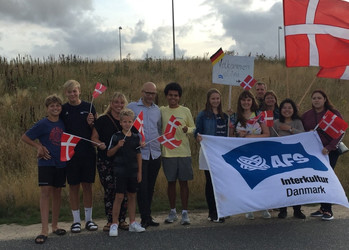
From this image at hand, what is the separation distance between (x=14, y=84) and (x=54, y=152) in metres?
9.36

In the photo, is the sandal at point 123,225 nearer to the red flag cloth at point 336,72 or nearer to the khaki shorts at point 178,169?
the khaki shorts at point 178,169

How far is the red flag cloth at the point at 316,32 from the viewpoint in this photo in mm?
6738

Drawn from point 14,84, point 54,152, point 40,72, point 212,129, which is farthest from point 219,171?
point 40,72

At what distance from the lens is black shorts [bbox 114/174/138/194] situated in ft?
15.8

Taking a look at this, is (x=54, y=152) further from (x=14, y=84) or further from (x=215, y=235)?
(x=14, y=84)

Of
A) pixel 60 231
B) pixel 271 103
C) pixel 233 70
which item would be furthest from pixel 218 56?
pixel 60 231

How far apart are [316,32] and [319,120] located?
7.31 ft

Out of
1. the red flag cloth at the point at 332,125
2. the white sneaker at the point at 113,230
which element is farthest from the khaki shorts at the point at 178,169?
the red flag cloth at the point at 332,125

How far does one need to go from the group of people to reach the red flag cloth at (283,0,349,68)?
1.49 m

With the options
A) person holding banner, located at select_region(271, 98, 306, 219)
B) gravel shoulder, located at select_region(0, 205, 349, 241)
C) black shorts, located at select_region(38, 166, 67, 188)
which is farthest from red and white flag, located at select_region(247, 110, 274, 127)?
black shorts, located at select_region(38, 166, 67, 188)

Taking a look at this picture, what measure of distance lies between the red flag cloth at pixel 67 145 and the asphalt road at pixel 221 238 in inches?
45.2

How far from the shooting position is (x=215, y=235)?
4.74m

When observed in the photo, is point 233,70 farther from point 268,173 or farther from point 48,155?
point 48,155

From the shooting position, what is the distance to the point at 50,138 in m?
4.80
